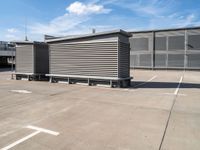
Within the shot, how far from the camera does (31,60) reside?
12.8 metres

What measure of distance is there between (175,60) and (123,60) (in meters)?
19.5

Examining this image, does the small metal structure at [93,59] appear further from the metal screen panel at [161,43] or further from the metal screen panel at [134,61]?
the metal screen panel at [134,61]

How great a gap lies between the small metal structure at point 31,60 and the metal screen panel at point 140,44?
18656 millimetres

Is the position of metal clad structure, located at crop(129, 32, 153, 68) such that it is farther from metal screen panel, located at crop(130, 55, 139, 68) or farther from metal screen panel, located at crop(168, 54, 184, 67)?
metal screen panel, located at crop(168, 54, 184, 67)

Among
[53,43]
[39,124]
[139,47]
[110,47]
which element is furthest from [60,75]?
[139,47]

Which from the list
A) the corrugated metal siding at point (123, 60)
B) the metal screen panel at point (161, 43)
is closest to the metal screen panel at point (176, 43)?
the metal screen panel at point (161, 43)

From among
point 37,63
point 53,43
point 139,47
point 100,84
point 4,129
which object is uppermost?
point 139,47

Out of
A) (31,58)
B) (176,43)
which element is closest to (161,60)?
(176,43)

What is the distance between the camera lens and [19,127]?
3.90 meters

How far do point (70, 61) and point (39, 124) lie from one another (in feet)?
22.8

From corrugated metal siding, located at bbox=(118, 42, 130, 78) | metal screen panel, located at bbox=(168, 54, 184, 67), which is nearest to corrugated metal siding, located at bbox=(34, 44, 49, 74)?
corrugated metal siding, located at bbox=(118, 42, 130, 78)

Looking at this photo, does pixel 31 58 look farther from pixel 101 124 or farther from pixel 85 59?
pixel 101 124

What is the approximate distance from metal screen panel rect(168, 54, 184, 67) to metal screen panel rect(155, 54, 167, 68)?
2.37 feet

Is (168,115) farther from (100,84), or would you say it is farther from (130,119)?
(100,84)
